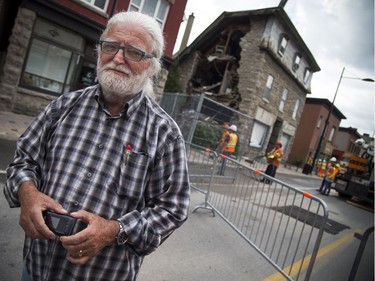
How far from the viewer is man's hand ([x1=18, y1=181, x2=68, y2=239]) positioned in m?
1.23

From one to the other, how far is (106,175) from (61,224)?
313 millimetres

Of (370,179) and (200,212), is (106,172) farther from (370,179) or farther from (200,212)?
(370,179)

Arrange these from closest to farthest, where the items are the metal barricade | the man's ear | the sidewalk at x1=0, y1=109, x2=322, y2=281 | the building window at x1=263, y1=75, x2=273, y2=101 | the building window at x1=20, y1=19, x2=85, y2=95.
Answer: the man's ear < the sidewalk at x1=0, y1=109, x2=322, y2=281 < the metal barricade < the building window at x1=20, y1=19, x2=85, y2=95 < the building window at x1=263, y1=75, x2=273, y2=101

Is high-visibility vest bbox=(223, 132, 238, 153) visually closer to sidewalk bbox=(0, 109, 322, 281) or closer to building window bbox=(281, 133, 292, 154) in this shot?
sidewalk bbox=(0, 109, 322, 281)

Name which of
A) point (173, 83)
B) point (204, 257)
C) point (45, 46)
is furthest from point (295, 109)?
point (204, 257)

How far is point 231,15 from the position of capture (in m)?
19.5

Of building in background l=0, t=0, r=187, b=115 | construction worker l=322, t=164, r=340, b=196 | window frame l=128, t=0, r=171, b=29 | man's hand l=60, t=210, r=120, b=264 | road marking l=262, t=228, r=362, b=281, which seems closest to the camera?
man's hand l=60, t=210, r=120, b=264

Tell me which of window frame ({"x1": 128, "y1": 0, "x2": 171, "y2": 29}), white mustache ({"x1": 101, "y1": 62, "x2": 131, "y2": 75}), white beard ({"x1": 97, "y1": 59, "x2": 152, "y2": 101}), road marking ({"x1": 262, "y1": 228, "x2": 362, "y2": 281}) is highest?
window frame ({"x1": 128, "y1": 0, "x2": 171, "y2": 29})

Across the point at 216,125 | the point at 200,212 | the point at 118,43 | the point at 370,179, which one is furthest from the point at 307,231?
the point at 370,179

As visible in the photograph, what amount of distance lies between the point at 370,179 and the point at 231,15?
13.4 m

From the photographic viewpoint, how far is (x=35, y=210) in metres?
1.26

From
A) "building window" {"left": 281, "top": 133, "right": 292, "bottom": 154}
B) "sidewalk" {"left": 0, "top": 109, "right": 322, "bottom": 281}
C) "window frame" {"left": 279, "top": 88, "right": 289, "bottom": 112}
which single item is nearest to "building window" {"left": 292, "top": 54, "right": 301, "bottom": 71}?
"window frame" {"left": 279, "top": 88, "right": 289, "bottom": 112}

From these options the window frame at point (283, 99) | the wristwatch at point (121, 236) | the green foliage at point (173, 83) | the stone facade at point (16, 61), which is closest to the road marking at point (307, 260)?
the wristwatch at point (121, 236)

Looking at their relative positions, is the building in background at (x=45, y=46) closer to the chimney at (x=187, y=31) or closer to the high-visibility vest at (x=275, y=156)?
the high-visibility vest at (x=275, y=156)
